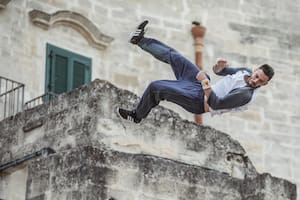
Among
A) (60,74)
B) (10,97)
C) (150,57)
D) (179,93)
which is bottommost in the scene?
(179,93)

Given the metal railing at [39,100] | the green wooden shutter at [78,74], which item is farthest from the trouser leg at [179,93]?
the green wooden shutter at [78,74]

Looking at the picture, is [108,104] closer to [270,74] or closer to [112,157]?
[112,157]

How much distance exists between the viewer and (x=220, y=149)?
2008 centimetres

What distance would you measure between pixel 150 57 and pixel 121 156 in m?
7.52

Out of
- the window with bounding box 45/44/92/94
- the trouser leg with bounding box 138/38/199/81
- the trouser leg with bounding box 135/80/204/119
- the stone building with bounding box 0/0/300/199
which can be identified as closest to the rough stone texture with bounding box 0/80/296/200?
the stone building with bounding box 0/0/300/199

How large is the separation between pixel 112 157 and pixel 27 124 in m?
2.80

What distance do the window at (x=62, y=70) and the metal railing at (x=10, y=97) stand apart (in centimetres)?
80

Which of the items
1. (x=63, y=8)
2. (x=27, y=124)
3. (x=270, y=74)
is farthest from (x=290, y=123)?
(x=270, y=74)

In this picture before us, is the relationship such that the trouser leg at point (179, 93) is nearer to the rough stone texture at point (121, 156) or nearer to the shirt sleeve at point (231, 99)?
the shirt sleeve at point (231, 99)

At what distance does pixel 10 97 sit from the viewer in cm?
2306

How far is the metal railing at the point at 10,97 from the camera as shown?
22.9m

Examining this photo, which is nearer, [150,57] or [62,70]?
[62,70]

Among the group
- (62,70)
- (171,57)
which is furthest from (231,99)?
(62,70)

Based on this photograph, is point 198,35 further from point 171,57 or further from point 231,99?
point 231,99
